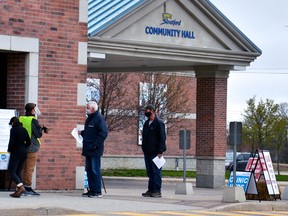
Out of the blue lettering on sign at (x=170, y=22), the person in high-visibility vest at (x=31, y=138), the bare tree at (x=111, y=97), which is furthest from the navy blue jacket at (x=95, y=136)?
the bare tree at (x=111, y=97)

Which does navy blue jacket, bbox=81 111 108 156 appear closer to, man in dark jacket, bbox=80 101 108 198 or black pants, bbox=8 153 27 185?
man in dark jacket, bbox=80 101 108 198

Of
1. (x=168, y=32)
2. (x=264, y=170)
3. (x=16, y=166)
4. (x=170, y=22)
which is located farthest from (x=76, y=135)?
(x=170, y=22)

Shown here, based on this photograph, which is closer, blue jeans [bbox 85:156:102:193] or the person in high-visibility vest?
the person in high-visibility vest

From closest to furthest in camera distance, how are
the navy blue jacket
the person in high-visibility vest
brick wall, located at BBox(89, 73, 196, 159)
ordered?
the person in high-visibility vest → the navy blue jacket → brick wall, located at BBox(89, 73, 196, 159)

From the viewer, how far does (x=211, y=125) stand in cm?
2998

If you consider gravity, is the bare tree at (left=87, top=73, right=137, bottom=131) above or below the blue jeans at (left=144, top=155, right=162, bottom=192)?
above

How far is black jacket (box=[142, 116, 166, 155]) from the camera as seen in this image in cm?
1909

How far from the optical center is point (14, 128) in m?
17.7

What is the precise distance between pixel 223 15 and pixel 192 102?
30462 millimetres

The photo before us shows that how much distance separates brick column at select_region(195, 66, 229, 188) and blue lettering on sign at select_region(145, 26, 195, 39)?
211 cm

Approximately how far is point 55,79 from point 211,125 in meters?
11.3

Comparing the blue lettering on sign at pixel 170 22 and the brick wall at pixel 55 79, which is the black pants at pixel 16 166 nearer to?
the brick wall at pixel 55 79

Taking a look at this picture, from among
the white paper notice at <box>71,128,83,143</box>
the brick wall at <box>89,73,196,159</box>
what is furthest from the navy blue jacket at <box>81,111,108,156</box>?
the brick wall at <box>89,73,196,159</box>

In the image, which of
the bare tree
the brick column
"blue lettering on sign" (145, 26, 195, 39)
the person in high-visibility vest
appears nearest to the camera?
the person in high-visibility vest
